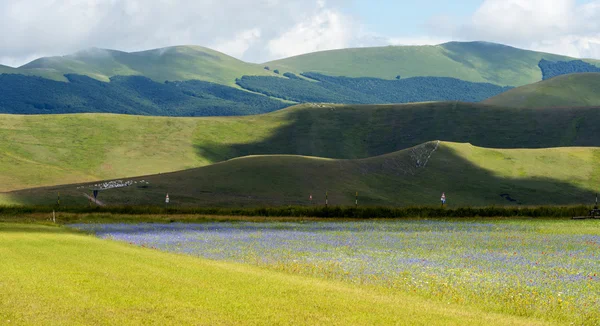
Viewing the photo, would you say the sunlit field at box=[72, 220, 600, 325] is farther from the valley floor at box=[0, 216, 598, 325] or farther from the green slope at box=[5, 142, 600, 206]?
the green slope at box=[5, 142, 600, 206]

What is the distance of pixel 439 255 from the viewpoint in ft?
136

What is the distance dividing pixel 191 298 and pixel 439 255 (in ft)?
68.1

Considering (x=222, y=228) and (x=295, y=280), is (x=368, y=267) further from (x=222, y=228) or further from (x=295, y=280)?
(x=222, y=228)

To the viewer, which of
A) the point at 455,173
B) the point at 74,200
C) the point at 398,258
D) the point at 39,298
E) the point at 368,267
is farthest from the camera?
the point at 455,173

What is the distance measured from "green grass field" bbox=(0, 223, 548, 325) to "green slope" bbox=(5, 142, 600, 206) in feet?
298

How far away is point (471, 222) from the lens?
251ft

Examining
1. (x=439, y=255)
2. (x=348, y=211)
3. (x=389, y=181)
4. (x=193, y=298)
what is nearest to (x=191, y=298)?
(x=193, y=298)

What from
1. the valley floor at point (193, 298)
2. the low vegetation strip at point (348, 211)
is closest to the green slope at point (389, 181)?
the low vegetation strip at point (348, 211)

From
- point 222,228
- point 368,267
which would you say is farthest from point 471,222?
point 368,267

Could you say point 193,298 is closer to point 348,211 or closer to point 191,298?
point 191,298

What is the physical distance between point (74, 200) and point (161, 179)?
24.4 m

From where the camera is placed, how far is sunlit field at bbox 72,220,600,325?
26.3m

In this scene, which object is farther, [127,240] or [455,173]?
[455,173]

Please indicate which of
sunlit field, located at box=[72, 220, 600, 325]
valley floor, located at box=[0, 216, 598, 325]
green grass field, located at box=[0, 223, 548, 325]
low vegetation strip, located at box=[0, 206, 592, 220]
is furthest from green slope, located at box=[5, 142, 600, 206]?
green grass field, located at box=[0, 223, 548, 325]
